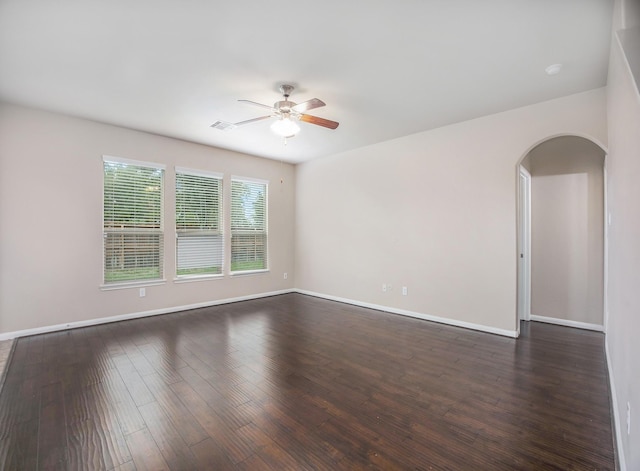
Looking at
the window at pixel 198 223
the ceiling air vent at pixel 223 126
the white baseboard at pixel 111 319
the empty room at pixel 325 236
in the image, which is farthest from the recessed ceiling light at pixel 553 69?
the white baseboard at pixel 111 319

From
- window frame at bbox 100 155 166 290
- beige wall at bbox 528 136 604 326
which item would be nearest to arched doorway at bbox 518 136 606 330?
beige wall at bbox 528 136 604 326

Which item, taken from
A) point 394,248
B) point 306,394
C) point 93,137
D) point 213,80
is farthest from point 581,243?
point 93,137

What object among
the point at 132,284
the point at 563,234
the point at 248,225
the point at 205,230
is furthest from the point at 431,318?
the point at 132,284

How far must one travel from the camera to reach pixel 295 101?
11.4 feet

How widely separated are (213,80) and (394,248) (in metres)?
3.47

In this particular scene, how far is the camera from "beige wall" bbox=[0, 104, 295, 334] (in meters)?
3.64

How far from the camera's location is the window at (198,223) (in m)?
5.03

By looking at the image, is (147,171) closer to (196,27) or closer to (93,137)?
(93,137)

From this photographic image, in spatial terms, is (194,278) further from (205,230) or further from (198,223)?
(198,223)

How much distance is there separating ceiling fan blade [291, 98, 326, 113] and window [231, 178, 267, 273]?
9.72 ft

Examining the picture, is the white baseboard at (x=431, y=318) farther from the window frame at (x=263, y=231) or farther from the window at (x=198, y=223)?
the window at (x=198, y=223)

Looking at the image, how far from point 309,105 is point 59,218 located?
361 cm

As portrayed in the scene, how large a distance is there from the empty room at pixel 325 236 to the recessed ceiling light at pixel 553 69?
0.07 ft

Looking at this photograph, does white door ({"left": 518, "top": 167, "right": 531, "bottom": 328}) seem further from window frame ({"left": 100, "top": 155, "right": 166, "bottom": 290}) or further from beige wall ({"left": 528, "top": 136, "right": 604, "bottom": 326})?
window frame ({"left": 100, "top": 155, "right": 166, "bottom": 290})
